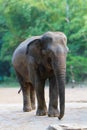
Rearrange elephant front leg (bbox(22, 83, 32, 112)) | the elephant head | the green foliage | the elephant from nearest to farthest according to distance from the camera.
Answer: the elephant head, the elephant, elephant front leg (bbox(22, 83, 32, 112)), the green foliage

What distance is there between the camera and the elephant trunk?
21.4 ft

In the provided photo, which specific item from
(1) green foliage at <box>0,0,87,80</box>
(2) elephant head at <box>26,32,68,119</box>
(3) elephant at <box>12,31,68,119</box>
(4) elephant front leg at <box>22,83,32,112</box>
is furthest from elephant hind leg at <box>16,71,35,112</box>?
(1) green foliage at <box>0,0,87,80</box>

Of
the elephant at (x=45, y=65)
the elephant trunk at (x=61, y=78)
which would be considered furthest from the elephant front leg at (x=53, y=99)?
the elephant trunk at (x=61, y=78)

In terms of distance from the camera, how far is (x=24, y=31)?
2912cm

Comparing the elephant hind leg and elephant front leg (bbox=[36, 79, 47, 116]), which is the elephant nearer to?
elephant front leg (bbox=[36, 79, 47, 116])

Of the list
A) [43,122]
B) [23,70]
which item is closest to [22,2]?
[23,70]

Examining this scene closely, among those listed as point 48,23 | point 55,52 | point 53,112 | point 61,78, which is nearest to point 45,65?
point 55,52

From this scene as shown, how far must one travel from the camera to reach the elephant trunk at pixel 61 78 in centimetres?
652

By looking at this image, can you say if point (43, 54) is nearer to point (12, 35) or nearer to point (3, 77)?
point (12, 35)

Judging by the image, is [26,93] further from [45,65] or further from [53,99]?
→ [45,65]

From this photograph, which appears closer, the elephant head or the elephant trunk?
the elephant trunk

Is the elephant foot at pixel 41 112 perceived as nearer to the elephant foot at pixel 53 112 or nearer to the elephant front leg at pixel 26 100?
the elephant foot at pixel 53 112

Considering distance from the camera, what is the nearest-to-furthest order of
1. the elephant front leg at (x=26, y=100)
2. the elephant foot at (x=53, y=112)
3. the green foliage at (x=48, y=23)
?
1. the elephant foot at (x=53, y=112)
2. the elephant front leg at (x=26, y=100)
3. the green foliage at (x=48, y=23)

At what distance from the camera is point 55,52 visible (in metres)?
6.99
